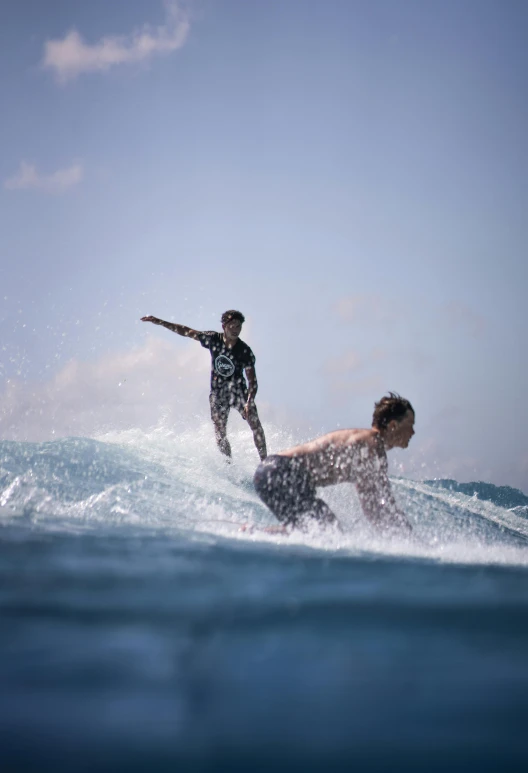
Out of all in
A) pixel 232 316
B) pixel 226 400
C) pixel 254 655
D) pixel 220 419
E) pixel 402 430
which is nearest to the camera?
pixel 254 655

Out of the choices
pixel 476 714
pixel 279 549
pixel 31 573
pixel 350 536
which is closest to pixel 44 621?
pixel 31 573

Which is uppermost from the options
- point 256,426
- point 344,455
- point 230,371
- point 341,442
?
point 230,371

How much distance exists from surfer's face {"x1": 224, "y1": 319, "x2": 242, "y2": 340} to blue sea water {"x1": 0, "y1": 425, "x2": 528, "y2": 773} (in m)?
4.89

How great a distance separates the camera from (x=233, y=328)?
352 inches

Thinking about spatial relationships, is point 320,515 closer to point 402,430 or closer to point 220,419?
point 402,430

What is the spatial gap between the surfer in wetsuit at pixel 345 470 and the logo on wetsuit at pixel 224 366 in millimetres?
3974

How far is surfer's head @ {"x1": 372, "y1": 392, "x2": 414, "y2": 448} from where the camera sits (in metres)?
5.13

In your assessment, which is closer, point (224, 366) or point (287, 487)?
point (287, 487)

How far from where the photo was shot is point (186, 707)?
1.77 m

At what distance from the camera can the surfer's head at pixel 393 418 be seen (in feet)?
16.8

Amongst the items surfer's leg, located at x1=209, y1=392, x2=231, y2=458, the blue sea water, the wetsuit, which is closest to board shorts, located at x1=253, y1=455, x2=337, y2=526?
the blue sea water

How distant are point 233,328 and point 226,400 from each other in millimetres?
1256

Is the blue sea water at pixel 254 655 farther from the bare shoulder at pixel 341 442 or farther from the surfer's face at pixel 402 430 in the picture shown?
the surfer's face at pixel 402 430

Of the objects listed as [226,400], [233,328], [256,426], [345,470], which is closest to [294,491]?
[345,470]
